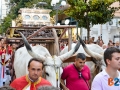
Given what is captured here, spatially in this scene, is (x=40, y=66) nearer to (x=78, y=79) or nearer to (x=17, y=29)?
(x=78, y=79)

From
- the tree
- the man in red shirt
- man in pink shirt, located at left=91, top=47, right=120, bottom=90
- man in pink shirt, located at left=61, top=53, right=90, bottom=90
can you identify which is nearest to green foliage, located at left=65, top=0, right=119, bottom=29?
the tree

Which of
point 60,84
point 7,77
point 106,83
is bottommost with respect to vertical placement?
point 7,77

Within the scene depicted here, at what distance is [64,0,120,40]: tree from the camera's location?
19.8 metres

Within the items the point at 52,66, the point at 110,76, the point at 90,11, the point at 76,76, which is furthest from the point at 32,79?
the point at 90,11

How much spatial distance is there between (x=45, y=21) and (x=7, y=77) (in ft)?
8.13

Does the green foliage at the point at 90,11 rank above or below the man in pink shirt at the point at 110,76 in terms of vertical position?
above

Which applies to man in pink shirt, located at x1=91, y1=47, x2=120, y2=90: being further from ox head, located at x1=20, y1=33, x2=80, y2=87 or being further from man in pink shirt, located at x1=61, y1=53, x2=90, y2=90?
man in pink shirt, located at x1=61, y1=53, x2=90, y2=90

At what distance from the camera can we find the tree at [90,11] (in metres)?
19.8

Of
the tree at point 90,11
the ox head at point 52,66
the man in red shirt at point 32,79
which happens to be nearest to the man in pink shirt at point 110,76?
the man in red shirt at point 32,79

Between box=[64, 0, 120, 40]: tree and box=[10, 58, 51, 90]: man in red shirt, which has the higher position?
box=[64, 0, 120, 40]: tree

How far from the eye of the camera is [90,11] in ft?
66.8

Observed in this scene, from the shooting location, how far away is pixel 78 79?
7.82 metres

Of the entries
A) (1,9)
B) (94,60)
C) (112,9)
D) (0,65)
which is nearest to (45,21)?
(0,65)

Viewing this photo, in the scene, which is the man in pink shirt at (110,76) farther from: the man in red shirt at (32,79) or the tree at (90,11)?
the tree at (90,11)
